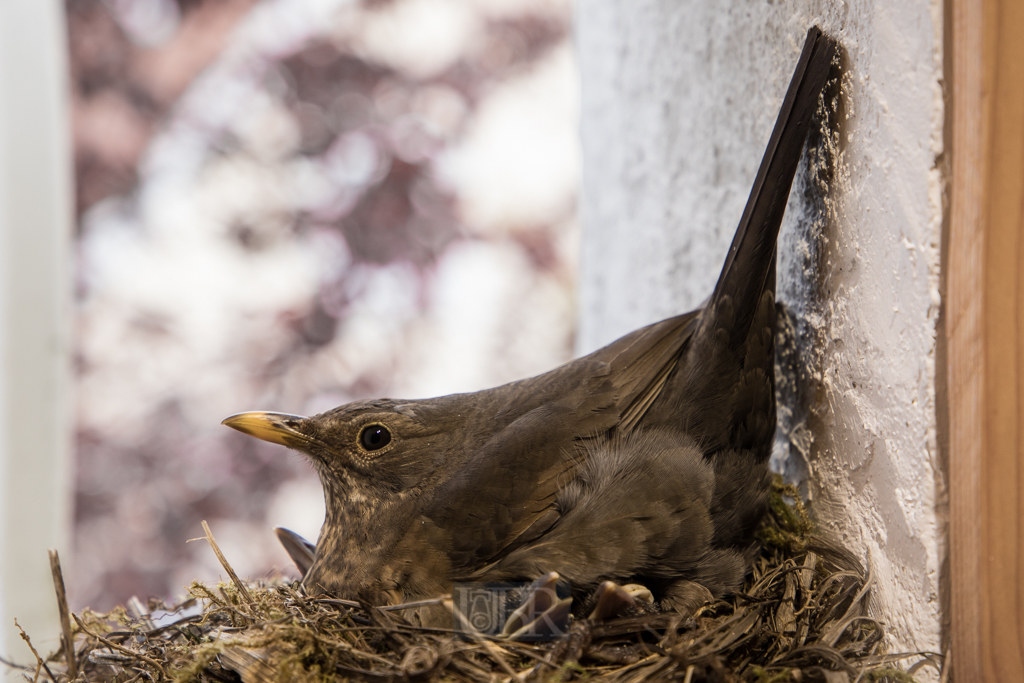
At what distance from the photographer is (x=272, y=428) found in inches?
68.6

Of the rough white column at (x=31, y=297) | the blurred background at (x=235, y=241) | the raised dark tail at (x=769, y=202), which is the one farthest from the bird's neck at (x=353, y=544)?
the blurred background at (x=235, y=241)

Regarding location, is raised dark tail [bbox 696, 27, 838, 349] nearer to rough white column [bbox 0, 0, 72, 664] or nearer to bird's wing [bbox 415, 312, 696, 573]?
bird's wing [bbox 415, 312, 696, 573]

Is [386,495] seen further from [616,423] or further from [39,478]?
[39,478]

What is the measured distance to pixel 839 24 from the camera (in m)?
1.39

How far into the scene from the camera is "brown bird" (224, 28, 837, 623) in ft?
4.83

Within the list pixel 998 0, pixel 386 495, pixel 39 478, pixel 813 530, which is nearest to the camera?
pixel 998 0

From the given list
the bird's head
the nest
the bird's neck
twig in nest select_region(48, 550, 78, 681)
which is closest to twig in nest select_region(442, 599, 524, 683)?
the nest

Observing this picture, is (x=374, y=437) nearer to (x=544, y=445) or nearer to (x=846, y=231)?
→ (x=544, y=445)

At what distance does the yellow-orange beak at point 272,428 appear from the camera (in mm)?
1731

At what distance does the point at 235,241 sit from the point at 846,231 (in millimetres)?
3717

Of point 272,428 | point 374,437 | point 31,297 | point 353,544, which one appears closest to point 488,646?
point 353,544

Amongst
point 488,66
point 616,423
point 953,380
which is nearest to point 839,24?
point 953,380

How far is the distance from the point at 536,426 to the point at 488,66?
11.6ft

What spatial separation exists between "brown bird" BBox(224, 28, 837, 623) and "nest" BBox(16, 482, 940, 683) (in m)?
0.12
